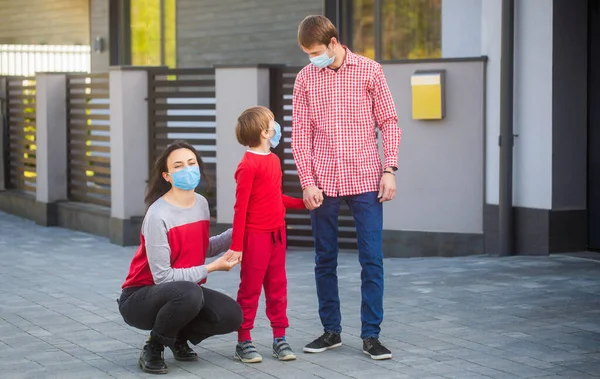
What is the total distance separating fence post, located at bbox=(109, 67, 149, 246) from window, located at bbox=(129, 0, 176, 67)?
5.21m

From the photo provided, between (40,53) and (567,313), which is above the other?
(40,53)

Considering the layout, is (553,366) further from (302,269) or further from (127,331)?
(302,269)

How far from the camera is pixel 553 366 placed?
679 centimetres

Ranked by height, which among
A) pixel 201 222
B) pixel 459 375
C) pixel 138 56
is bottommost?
pixel 459 375

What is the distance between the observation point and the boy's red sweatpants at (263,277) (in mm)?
6891

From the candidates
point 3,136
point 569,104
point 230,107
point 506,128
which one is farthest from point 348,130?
point 3,136

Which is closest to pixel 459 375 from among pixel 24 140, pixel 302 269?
pixel 302 269

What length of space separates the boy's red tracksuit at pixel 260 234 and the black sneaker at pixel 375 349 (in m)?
0.48

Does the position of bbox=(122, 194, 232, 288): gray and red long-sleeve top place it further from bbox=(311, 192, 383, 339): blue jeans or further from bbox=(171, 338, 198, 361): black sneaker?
bbox=(311, 192, 383, 339): blue jeans

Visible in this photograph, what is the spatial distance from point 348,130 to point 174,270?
51.0 inches

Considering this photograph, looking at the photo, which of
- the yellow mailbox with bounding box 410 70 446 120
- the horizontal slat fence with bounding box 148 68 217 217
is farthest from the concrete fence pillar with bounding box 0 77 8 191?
the yellow mailbox with bounding box 410 70 446 120

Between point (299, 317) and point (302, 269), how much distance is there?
258 centimetres

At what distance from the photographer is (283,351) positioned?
698 centimetres

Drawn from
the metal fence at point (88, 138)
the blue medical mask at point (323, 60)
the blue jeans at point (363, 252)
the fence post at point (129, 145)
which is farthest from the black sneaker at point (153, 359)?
the metal fence at point (88, 138)
